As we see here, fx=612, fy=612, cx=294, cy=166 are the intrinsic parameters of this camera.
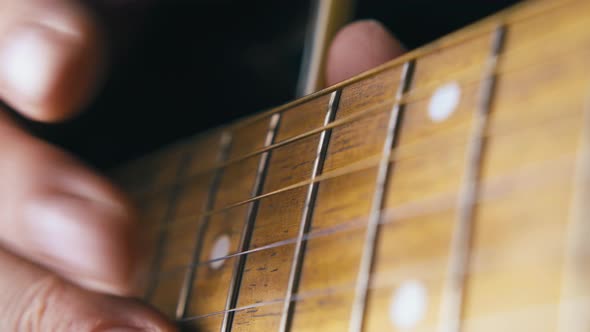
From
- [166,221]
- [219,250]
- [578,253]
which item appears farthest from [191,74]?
[578,253]

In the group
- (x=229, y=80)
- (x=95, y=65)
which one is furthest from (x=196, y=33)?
(x=95, y=65)

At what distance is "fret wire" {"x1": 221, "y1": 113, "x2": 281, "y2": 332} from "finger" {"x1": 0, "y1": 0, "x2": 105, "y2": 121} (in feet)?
0.62

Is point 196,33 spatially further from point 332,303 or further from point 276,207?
point 332,303

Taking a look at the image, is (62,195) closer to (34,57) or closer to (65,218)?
(65,218)

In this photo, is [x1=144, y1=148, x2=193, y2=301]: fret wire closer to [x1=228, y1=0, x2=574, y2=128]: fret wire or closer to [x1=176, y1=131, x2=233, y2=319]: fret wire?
[x1=176, y1=131, x2=233, y2=319]: fret wire

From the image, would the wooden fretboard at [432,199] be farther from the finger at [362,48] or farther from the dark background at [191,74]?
the dark background at [191,74]

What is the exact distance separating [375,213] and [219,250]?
0.21m

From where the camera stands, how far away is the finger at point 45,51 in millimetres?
564

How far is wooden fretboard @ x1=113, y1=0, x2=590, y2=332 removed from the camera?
31 cm

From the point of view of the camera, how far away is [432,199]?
0.37 metres

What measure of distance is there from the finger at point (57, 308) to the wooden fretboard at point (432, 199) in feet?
0.18

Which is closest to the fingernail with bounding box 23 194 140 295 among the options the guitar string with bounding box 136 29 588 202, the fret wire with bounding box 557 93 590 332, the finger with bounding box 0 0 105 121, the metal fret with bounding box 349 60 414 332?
the finger with bounding box 0 0 105 121

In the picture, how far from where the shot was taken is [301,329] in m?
0.43

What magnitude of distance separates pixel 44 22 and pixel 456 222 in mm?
430
